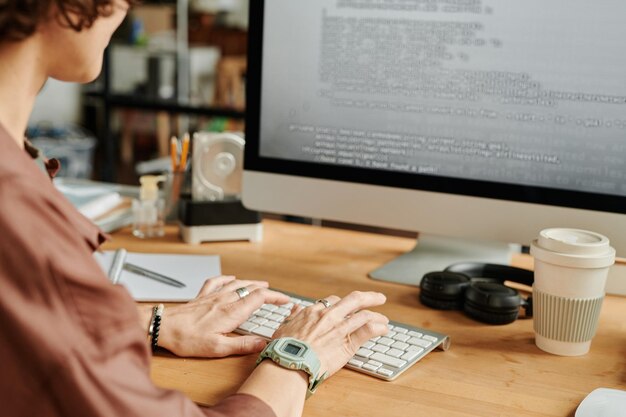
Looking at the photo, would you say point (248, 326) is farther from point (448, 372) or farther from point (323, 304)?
point (448, 372)

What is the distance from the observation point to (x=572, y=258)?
959 mm

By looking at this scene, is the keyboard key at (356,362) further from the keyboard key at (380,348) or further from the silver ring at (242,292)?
the silver ring at (242,292)

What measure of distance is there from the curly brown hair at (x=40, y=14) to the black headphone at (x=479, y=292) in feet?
2.10

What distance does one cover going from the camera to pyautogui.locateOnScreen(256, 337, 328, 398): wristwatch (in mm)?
847

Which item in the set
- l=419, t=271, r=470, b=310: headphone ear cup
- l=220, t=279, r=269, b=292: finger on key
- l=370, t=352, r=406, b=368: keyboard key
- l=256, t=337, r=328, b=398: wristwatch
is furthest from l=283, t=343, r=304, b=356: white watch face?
l=419, t=271, r=470, b=310: headphone ear cup

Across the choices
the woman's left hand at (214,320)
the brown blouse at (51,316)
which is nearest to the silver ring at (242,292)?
the woman's left hand at (214,320)

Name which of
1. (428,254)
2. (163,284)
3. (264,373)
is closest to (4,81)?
(264,373)

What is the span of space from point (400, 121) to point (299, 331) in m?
0.43

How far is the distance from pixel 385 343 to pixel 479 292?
19 cm

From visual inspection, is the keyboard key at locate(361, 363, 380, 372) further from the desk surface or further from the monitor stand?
the monitor stand

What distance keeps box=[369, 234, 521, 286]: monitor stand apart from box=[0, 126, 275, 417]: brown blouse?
2.26 feet

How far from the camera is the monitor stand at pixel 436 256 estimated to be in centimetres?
129

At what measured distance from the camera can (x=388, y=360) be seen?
934 mm

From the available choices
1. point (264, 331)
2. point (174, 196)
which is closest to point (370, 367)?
A: point (264, 331)
